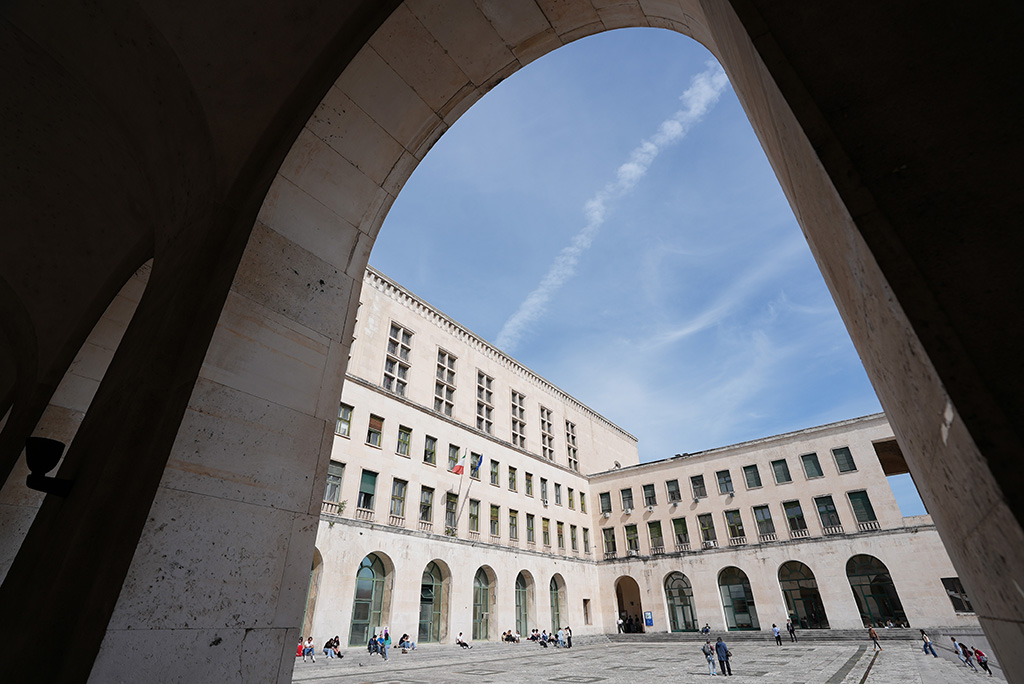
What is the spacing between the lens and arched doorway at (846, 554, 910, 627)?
26359 millimetres

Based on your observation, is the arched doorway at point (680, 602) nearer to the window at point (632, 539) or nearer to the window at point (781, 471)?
the window at point (632, 539)

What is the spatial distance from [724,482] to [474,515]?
17953 mm

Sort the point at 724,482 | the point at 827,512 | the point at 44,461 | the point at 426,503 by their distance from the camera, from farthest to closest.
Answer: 1. the point at 724,482
2. the point at 827,512
3. the point at 426,503
4. the point at 44,461

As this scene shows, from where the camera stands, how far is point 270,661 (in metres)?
2.89

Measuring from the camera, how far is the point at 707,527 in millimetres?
32531

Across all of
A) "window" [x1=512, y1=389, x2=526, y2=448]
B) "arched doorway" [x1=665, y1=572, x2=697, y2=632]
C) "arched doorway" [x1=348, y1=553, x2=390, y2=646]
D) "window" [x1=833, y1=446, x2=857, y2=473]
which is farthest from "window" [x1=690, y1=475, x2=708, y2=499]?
"arched doorway" [x1=348, y1=553, x2=390, y2=646]

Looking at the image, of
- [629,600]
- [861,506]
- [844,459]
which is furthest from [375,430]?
[629,600]

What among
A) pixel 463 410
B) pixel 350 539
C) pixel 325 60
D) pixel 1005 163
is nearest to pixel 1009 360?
pixel 1005 163

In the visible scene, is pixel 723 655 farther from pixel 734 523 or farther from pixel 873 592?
pixel 873 592

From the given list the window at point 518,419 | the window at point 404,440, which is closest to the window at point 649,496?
the window at point 518,419

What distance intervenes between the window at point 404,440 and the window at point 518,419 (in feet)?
32.3

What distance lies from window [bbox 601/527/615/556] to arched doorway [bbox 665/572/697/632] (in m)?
4.43

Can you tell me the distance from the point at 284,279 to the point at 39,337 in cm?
585

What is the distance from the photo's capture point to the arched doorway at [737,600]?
3025 cm
